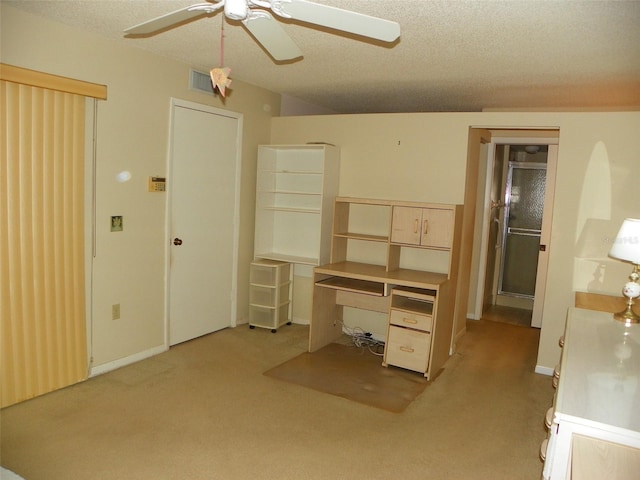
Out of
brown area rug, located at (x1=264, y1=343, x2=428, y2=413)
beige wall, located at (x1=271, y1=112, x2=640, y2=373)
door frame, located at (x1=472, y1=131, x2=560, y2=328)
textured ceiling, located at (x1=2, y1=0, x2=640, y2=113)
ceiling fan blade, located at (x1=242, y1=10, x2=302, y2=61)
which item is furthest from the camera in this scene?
door frame, located at (x1=472, y1=131, x2=560, y2=328)

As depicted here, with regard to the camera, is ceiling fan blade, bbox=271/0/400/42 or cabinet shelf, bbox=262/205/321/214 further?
cabinet shelf, bbox=262/205/321/214

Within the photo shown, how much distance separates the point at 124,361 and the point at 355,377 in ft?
6.09

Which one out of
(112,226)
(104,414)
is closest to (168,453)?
(104,414)

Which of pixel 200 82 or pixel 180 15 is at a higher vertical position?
pixel 200 82

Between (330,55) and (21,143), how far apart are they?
7.11 feet

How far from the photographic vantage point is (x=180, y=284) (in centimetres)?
430

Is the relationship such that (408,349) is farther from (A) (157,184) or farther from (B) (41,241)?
(B) (41,241)

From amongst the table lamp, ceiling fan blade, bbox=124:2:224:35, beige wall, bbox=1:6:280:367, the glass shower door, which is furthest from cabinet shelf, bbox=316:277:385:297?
the glass shower door

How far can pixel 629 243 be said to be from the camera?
2832 millimetres

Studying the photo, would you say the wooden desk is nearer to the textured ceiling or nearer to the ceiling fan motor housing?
the textured ceiling

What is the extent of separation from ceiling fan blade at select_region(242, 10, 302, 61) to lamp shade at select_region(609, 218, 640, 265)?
7.16ft

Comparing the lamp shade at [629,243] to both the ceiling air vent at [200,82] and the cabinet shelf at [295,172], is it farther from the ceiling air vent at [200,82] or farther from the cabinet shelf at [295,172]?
the ceiling air vent at [200,82]

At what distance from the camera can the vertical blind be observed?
2.97 meters

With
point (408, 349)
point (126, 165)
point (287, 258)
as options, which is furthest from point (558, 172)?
point (126, 165)
